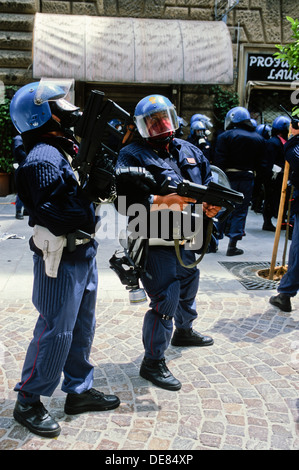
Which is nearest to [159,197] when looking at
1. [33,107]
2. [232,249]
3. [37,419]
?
[33,107]

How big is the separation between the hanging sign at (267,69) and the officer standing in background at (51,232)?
978 centimetres

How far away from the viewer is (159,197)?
2.86m

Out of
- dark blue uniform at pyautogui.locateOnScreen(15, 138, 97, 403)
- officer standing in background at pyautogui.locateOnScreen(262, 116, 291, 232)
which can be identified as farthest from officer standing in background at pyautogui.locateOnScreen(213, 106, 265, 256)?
dark blue uniform at pyautogui.locateOnScreen(15, 138, 97, 403)

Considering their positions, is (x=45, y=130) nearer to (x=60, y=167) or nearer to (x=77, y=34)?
(x=60, y=167)

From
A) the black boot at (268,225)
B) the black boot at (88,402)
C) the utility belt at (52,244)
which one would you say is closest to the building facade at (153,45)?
the black boot at (268,225)

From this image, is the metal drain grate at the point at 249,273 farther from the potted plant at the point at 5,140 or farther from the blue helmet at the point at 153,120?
the potted plant at the point at 5,140

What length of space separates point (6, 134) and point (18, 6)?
2.77 m

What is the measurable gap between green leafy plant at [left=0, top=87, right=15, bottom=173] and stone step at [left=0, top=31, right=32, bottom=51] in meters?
0.95

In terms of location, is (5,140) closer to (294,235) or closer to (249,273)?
(249,273)

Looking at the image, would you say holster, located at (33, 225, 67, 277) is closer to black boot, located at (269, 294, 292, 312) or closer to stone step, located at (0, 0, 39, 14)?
black boot, located at (269, 294, 292, 312)

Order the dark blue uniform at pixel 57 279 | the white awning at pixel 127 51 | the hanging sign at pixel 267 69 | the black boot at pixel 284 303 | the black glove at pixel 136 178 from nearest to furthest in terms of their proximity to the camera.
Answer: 1. the dark blue uniform at pixel 57 279
2. the black glove at pixel 136 178
3. the black boot at pixel 284 303
4. the white awning at pixel 127 51
5. the hanging sign at pixel 267 69

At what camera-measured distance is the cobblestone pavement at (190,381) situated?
2.57 meters

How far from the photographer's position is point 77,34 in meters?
9.91

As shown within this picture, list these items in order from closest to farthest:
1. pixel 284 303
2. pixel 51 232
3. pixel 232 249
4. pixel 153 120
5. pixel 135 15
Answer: pixel 51 232, pixel 153 120, pixel 284 303, pixel 232 249, pixel 135 15
